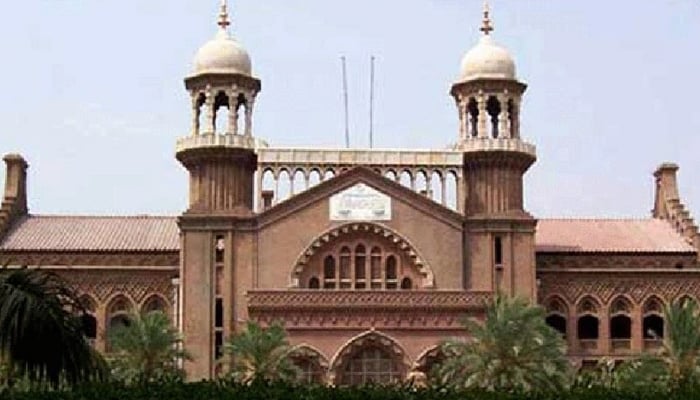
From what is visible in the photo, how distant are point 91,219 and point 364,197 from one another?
66.7ft

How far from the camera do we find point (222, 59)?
83.0 m

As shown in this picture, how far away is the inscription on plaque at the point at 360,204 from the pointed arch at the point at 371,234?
1.49 ft

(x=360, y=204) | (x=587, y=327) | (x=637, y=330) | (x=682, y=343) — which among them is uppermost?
(x=360, y=204)

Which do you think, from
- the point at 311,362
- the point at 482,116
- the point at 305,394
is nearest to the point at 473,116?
the point at 482,116

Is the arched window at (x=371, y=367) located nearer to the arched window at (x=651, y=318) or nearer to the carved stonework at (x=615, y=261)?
the carved stonework at (x=615, y=261)

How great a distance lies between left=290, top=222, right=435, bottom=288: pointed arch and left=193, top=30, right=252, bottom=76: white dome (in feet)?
32.9

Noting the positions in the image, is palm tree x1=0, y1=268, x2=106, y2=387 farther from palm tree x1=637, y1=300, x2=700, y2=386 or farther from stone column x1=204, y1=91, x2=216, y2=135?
stone column x1=204, y1=91, x2=216, y2=135

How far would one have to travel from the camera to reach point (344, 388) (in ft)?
142

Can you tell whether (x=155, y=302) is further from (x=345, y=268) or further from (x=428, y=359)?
(x=428, y=359)

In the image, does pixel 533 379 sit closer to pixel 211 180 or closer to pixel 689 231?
pixel 211 180

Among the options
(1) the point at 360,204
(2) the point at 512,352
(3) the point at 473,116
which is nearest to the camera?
(2) the point at 512,352

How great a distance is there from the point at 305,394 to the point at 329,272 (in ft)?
128

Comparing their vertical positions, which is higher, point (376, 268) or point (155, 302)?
point (376, 268)

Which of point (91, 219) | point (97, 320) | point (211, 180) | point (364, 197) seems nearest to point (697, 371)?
point (364, 197)
